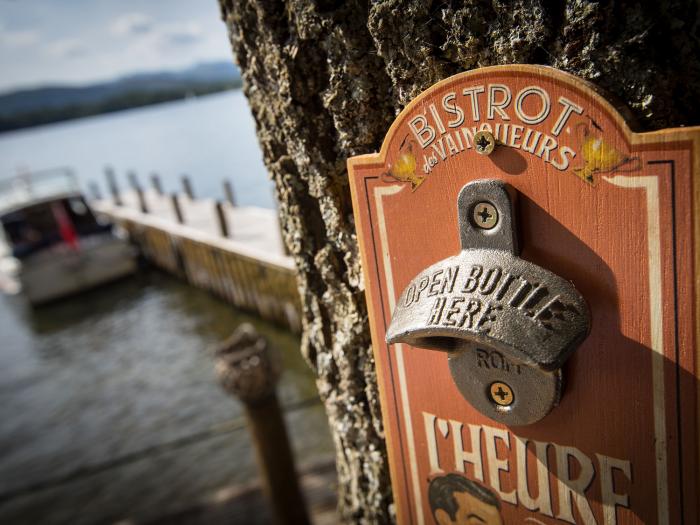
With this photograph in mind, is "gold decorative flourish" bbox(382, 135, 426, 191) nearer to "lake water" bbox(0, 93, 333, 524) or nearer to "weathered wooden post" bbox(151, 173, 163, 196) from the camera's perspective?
"lake water" bbox(0, 93, 333, 524)

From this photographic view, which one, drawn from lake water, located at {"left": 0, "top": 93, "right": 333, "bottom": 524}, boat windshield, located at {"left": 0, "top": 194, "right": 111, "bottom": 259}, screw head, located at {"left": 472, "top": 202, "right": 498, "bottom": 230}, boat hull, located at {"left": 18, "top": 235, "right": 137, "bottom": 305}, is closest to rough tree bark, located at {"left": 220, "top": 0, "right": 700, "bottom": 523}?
screw head, located at {"left": 472, "top": 202, "right": 498, "bottom": 230}

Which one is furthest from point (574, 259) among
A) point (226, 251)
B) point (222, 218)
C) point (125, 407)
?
point (226, 251)

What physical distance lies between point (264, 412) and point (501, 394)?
2511mm

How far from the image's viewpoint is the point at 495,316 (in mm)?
849

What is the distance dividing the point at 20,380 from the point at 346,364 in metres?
10.1

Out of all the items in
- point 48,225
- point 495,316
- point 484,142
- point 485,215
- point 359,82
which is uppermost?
point 359,82

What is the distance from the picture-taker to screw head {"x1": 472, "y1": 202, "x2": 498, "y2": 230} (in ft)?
2.92

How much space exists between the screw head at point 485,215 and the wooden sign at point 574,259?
0.13 feet

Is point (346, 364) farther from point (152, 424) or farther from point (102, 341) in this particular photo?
point (102, 341)

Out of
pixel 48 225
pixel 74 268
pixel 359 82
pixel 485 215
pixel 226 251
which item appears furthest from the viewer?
pixel 48 225

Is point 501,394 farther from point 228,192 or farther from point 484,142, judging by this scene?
point 228,192

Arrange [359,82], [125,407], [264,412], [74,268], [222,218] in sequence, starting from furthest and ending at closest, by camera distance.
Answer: [74,268] < [222,218] < [125,407] < [264,412] < [359,82]

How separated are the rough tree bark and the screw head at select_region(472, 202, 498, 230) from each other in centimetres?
23

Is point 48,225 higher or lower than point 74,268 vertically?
higher
